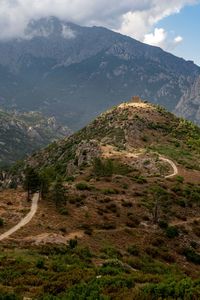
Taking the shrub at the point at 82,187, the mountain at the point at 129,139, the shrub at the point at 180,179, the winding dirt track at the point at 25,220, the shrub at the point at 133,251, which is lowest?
the shrub at the point at 133,251

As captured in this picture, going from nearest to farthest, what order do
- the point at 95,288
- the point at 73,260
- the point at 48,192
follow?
the point at 95,288
the point at 73,260
the point at 48,192

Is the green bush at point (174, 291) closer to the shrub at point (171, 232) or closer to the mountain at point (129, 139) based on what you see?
the shrub at point (171, 232)

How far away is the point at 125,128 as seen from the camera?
6112 inches

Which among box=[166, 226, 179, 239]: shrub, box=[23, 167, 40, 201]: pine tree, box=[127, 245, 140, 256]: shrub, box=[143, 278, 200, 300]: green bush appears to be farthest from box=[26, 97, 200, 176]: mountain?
box=[143, 278, 200, 300]: green bush

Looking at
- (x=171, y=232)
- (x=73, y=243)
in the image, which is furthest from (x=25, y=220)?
(x=171, y=232)

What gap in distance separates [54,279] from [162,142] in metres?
118

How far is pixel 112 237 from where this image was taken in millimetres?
51688

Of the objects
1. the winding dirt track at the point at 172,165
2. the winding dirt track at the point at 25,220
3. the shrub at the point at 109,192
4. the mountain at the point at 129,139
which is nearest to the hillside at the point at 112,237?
the shrub at the point at 109,192

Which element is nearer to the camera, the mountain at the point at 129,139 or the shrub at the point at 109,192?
the shrub at the point at 109,192

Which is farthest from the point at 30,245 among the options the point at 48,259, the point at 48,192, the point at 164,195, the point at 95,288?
the point at 164,195

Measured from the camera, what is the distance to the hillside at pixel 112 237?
2803 centimetres

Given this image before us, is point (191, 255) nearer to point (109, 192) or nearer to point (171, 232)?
point (171, 232)

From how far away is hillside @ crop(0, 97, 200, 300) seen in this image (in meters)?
28.0

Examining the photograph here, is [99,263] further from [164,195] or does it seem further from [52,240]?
[164,195]
